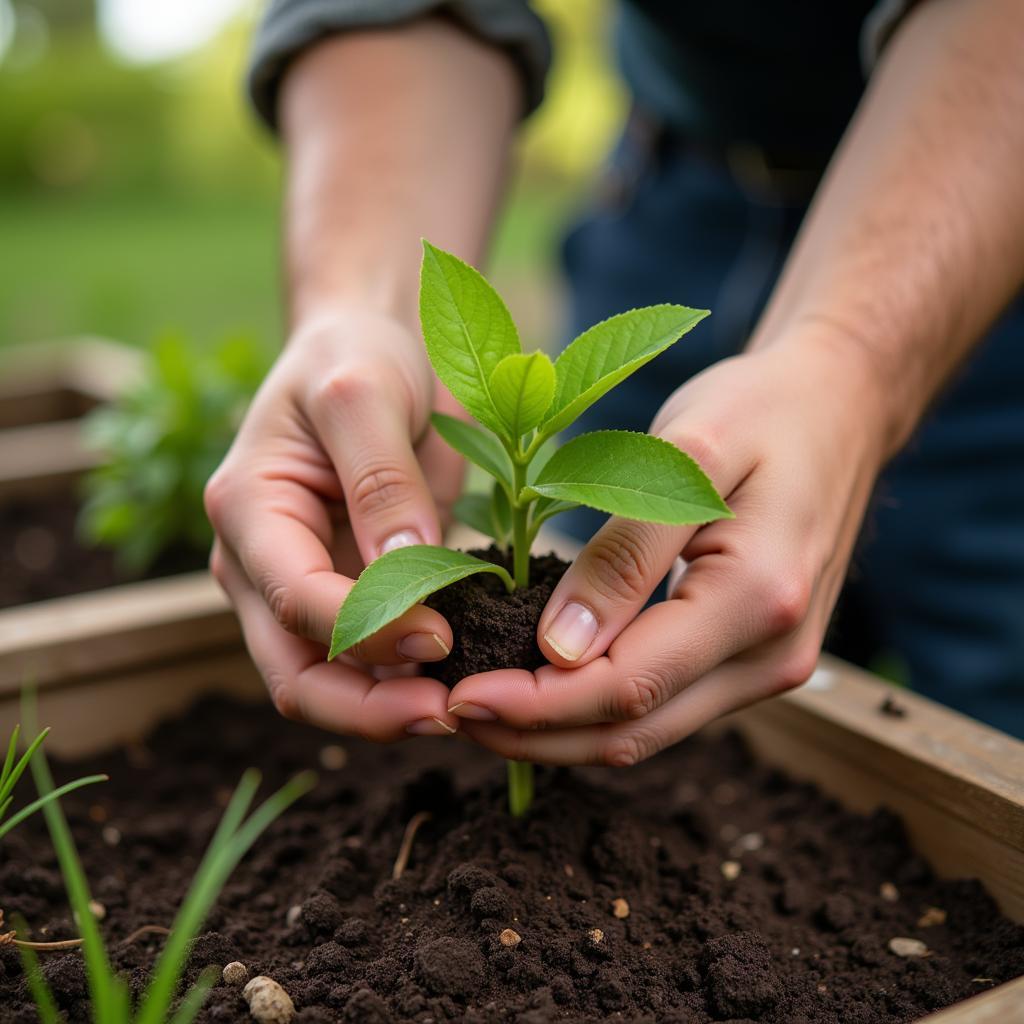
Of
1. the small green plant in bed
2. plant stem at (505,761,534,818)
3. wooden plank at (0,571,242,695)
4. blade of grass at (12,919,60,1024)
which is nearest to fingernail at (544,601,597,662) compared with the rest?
plant stem at (505,761,534,818)

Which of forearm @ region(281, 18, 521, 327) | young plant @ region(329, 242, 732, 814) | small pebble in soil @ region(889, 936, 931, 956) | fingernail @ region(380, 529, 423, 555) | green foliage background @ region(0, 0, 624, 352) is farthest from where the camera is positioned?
green foliage background @ region(0, 0, 624, 352)

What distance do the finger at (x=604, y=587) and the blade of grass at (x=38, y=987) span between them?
2.00ft

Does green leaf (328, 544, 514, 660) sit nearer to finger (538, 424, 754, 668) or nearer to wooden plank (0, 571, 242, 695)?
finger (538, 424, 754, 668)

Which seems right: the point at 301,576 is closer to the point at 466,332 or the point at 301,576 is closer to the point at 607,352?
the point at 466,332

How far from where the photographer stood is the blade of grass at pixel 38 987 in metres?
1.01

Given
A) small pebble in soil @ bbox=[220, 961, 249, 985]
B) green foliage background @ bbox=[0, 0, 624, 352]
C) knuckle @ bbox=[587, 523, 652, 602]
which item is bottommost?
green foliage background @ bbox=[0, 0, 624, 352]

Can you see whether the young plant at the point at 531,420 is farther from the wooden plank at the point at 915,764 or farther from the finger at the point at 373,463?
the wooden plank at the point at 915,764

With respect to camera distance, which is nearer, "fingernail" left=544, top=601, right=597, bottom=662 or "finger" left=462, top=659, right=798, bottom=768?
"fingernail" left=544, top=601, right=597, bottom=662

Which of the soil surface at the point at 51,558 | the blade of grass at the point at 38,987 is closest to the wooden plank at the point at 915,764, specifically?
the blade of grass at the point at 38,987

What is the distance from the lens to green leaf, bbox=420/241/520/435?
3.97ft

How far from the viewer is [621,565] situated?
4.00ft

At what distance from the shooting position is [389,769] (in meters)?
1.97

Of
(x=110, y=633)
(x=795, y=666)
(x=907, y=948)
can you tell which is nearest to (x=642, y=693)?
(x=795, y=666)

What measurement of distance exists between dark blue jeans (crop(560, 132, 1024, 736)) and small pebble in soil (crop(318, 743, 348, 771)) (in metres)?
1.33
